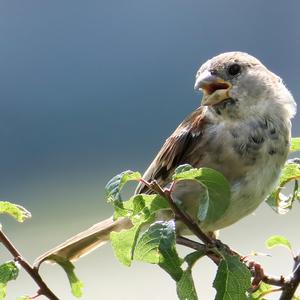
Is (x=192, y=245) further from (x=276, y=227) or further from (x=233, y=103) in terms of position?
(x=276, y=227)

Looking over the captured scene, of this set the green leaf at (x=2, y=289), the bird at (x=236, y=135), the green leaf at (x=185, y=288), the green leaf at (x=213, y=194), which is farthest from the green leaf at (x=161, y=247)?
the bird at (x=236, y=135)

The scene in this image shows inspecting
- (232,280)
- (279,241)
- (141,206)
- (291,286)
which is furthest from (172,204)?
(279,241)

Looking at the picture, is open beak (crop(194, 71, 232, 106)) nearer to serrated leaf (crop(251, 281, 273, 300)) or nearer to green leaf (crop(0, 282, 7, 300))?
serrated leaf (crop(251, 281, 273, 300))

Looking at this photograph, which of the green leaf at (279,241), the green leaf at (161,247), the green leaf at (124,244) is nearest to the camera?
the green leaf at (161,247)

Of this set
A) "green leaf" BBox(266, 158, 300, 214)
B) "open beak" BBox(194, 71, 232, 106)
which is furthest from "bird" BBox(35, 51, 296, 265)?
"green leaf" BBox(266, 158, 300, 214)

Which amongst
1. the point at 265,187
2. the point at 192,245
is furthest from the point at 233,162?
the point at 192,245

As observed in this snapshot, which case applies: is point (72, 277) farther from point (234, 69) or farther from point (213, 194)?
point (234, 69)

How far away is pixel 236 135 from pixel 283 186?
0.49m

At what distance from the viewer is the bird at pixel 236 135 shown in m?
3.04

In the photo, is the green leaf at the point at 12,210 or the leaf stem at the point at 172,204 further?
the green leaf at the point at 12,210

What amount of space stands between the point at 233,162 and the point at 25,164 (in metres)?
4.95

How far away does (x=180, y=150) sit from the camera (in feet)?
10.9

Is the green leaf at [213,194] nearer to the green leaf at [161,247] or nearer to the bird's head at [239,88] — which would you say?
the green leaf at [161,247]

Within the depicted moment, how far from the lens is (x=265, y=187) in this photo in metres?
2.98
